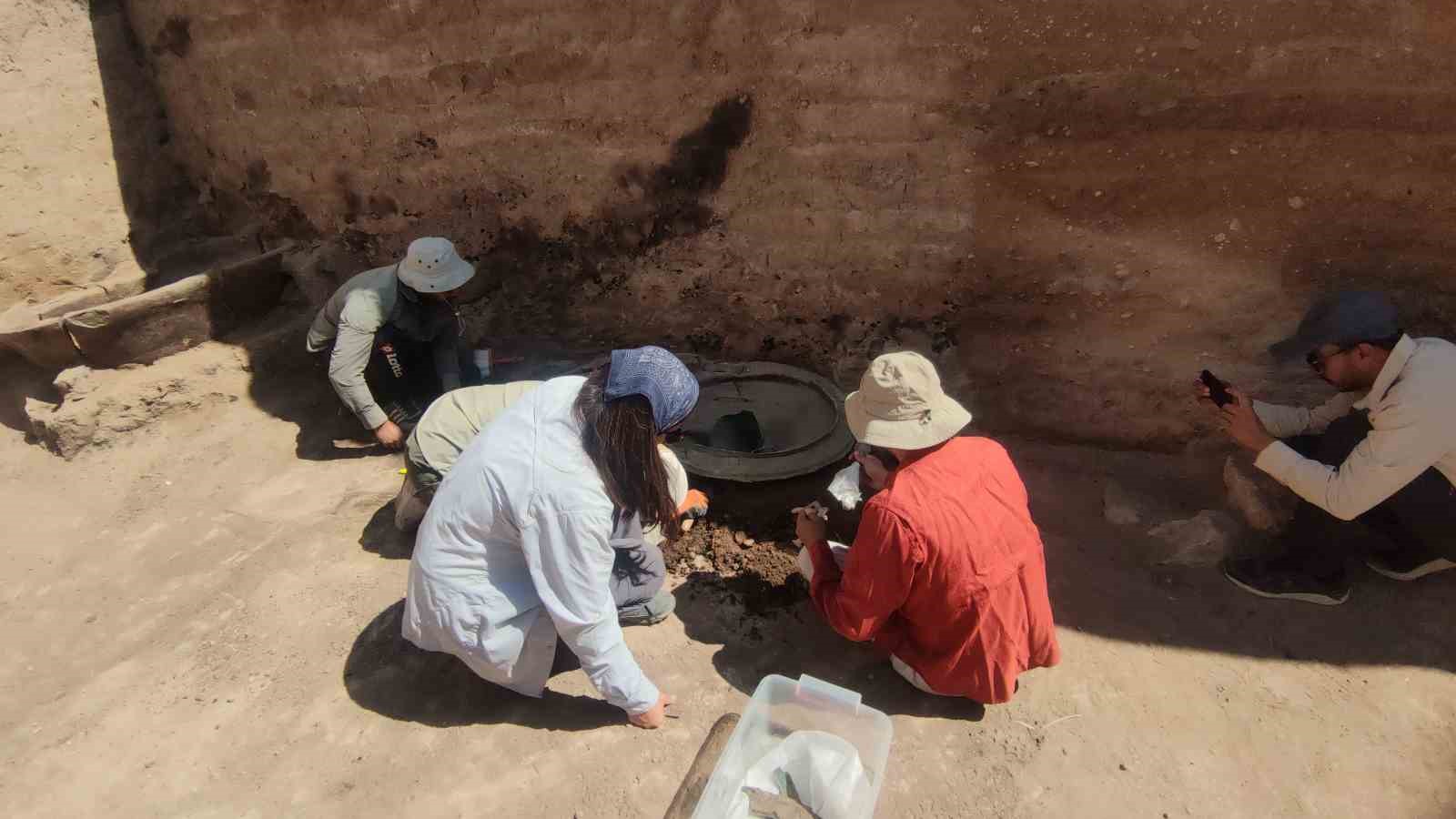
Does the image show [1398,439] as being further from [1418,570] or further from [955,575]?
[955,575]

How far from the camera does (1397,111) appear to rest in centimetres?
308

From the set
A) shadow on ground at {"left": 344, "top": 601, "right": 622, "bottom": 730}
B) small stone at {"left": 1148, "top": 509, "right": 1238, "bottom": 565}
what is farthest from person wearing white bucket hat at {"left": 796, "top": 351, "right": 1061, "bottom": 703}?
small stone at {"left": 1148, "top": 509, "right": 1238, "bottom": 565}

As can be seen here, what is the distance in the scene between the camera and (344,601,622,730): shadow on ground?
108 inches

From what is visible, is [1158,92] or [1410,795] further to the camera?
[1158,92]

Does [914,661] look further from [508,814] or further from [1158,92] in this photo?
[1158,92]

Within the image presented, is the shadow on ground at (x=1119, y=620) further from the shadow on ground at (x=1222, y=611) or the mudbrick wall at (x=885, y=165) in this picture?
the mudbrick wall at (x=885, y=165)

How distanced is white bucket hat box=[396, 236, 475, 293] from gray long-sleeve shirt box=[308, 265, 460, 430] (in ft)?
0.39

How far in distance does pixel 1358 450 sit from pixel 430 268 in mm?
3579

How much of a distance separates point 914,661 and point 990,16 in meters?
2.53

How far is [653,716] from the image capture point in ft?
8.61

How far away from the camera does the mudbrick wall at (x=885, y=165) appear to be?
10.5ft

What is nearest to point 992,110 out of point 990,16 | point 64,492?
point 990,16

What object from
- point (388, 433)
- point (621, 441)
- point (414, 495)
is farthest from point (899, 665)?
point (388, 433)

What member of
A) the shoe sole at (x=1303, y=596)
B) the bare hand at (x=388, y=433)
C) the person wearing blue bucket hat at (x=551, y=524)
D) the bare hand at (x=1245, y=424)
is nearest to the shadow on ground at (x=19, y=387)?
the bare hand at (x=388, y=433)
